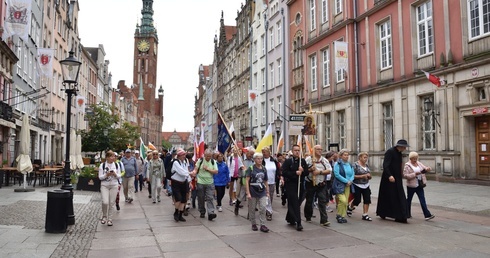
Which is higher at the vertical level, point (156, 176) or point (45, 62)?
point (45, 62)

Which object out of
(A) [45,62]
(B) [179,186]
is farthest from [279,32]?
(B) [179,186]

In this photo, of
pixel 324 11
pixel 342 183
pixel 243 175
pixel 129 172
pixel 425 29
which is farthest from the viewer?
pixel 324 11

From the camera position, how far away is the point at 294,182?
9.32m

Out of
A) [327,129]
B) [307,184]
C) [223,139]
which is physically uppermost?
[327,129]

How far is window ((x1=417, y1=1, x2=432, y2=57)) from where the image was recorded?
1894 cm

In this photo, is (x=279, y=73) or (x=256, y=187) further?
(x=279, y=73)

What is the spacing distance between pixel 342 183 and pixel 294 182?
4.42 feet

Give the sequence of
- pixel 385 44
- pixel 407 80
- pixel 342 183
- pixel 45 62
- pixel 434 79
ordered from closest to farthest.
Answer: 1. pixel 342 183
2. pixel 434 79
3. pixel 407 80
4. pixel 385 44
5. pixel 45 62

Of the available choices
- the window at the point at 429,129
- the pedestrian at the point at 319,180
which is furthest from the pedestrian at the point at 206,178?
the window at the point at 429,129

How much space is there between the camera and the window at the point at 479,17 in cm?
1590

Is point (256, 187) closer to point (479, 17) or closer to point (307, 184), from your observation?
point (307, 184)

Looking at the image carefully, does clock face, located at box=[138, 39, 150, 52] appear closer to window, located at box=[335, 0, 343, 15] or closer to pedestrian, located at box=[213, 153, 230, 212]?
window, located at box=[335, 0, 343, 15]

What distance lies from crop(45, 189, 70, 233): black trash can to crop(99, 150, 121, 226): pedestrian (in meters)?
1.18

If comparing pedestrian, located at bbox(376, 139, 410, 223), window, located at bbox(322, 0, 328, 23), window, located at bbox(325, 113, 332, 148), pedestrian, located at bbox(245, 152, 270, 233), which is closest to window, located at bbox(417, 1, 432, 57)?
window, located at bbox(322, 0, 328, 23)
